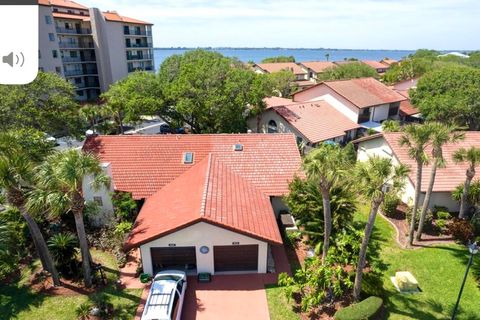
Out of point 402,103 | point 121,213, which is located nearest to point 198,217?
point 121,213

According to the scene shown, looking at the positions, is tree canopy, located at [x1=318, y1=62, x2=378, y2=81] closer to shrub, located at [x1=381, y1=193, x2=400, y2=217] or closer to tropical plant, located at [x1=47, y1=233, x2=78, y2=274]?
shrub, located at [x1=381, y1=193, x2=400, y2=217]

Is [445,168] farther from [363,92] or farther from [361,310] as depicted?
[363,92]

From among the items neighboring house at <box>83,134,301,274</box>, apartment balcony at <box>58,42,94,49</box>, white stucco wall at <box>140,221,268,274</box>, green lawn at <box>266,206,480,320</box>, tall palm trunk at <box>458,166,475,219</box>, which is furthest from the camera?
apartment balcony at <box>58,42,94,49</box>

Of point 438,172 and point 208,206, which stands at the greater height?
point 208,206

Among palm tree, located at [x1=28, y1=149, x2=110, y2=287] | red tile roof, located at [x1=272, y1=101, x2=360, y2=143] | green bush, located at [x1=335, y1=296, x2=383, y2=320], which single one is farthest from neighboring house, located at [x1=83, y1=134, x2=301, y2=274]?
red tile roof, located at [x1=272, y1=101, x2=360, y2=143]

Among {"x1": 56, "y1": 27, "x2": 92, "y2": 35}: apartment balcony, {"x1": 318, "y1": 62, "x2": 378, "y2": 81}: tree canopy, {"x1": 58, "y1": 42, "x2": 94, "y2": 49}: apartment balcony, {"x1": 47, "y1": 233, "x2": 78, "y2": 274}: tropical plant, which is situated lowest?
{"x1": 47, "y1": 233, "x2": 78, "y2": 274}: tropical plant

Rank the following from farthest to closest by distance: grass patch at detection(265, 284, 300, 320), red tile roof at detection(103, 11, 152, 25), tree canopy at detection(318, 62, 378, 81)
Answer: tree canopy at detection(318, 62, 378, 81), red tile roof at detection(103, 11, 152, 25), grass patch at detection(265, 284, 300, 320)

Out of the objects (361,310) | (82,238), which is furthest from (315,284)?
(82,238)

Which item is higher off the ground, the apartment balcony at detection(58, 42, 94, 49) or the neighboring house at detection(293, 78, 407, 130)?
the apartment balcony at detection(58, 42, 94, 49)
